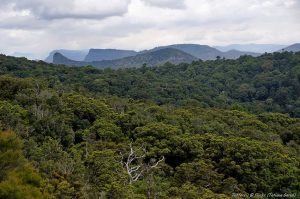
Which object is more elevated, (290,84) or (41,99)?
(41,99)

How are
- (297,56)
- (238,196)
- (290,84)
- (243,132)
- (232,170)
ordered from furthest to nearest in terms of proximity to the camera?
(297,56) → (290,84) → (243,132) → (232,170) → (238,196)

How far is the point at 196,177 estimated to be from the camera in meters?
22.9

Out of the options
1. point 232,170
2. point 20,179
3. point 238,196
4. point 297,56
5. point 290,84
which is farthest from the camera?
point 297,56

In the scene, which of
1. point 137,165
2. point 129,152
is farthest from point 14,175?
point 129,152

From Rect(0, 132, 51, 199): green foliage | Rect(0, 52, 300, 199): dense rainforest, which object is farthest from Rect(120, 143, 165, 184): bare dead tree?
Rect(0, 132, 51, 199): green foliage

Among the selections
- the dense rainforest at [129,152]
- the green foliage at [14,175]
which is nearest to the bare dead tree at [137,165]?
the dense rainforest at [129,152]

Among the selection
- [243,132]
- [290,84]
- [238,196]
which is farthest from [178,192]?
[290,84]

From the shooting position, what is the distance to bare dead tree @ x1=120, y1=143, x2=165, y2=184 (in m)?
21.3

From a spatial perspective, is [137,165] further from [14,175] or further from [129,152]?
[14,175]

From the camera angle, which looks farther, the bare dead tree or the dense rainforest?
the bare dead tree

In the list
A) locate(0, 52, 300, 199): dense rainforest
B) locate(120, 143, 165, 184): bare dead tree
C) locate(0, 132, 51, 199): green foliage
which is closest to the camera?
locate(0, 132, 51, 199): green foliage

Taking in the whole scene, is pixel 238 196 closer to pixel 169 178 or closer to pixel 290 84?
pixel 169 178

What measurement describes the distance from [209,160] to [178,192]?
730 cm

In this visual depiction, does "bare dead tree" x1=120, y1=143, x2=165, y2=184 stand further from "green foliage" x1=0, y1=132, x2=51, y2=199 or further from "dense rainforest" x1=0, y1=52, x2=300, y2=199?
"green foliage" x1=0, y1=132, x2=51, y2=199
